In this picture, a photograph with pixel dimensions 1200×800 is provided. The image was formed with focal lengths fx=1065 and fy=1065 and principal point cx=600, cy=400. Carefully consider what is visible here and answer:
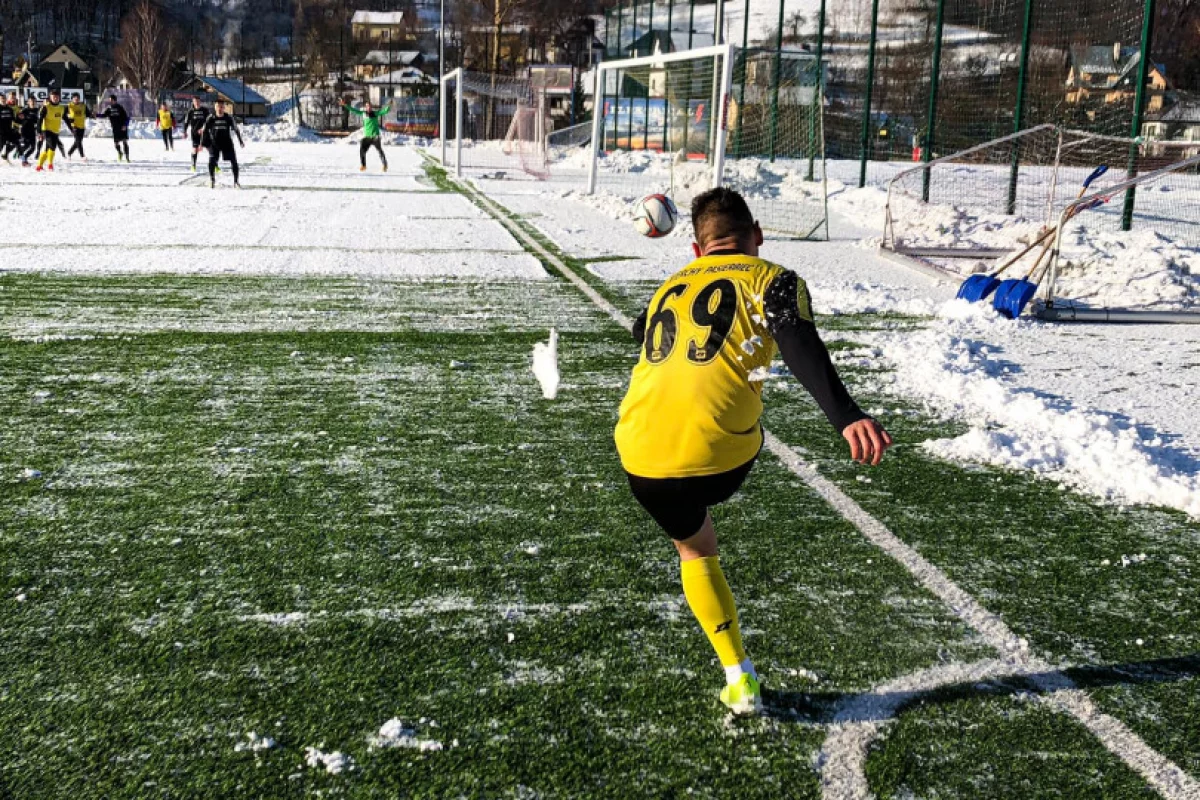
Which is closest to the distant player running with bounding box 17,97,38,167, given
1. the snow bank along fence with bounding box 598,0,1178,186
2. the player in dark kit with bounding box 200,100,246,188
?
the player in dark kit with bounding box 200,100,246,188

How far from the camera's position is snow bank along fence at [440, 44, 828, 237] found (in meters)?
17.4

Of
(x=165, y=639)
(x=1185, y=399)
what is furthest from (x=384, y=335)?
(x=1185, y=399)

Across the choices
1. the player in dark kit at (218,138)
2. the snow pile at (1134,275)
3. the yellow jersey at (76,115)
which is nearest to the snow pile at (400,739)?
the snow pile at (1134,275)

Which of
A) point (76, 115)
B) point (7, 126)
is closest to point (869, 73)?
point (76, 115)

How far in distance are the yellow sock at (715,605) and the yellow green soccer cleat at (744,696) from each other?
0.18 feet

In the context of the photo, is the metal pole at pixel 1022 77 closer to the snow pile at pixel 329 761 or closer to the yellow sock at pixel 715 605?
the yellow sock at pixel 715 605

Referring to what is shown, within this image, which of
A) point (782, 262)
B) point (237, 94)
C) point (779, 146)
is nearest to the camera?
point (782, 262)

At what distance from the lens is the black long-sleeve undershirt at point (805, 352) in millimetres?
2568

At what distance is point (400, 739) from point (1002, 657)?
180 centimetres

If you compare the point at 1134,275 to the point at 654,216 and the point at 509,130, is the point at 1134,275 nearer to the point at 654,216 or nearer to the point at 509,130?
the point at 654,216

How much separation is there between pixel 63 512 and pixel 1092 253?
10441 mm

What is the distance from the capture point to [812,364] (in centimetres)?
258

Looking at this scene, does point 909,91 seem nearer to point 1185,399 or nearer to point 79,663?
point 1185,399

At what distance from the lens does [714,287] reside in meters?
2.73
